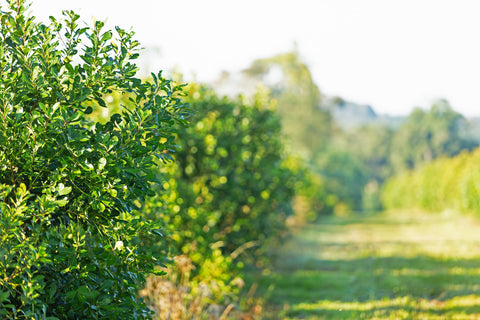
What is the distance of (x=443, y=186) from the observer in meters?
34.9

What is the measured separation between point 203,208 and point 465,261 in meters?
6.53

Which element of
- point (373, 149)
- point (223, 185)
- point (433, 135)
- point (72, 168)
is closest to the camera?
point (72, 168)

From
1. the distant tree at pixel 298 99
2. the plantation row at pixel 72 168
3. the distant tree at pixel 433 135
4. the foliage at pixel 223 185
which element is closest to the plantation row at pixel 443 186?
the distant tree at pixel 433 135

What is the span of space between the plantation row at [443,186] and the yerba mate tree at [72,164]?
2374 centimetres

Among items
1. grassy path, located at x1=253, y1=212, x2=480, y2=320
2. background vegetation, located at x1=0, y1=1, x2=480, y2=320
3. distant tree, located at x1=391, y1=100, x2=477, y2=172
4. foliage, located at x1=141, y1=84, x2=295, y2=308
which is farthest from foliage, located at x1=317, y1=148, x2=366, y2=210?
foliage, located at x1=141, y1=84, x2=295, y2=308

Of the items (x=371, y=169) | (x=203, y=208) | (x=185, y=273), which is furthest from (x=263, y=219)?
(x=371, y=169)

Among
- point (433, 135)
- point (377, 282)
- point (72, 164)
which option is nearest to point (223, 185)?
point (377, 282)

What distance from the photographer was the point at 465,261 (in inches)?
448

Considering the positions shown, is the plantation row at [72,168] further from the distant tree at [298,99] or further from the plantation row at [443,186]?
the distant tree at [298,99]

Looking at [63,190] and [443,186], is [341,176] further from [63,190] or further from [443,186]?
[63,190]

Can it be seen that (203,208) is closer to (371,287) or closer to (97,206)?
(371,287)

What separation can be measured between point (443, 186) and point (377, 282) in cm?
2773

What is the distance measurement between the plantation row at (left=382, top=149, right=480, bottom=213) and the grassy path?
10.2 m

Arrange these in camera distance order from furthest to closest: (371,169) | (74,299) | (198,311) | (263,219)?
(371,169) → (263,219) → (198,311) → (74,299)
